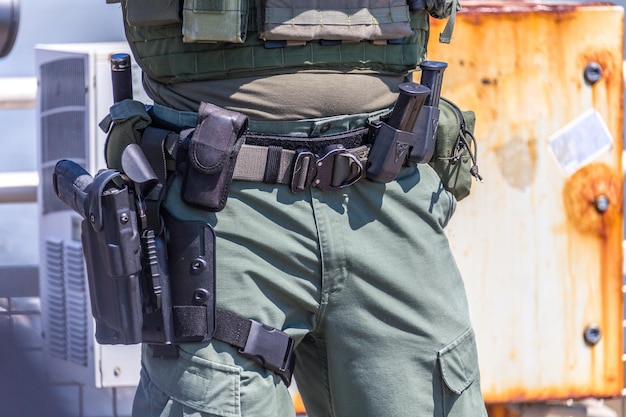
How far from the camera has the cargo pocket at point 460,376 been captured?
1954 mm

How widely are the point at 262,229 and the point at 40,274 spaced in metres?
1.52

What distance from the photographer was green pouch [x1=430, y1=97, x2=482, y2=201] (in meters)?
2.04

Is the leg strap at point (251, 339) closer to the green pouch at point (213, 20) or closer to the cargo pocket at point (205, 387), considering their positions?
the cargo pocket at point (205, 387)

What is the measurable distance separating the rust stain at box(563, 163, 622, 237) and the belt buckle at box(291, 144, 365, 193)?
124 centimetres

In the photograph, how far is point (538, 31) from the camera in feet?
9.30

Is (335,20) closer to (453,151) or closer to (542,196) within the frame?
(453,151)

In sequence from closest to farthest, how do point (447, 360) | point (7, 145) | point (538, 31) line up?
point (447, 360)
point (538, 31)
point (7, 145)

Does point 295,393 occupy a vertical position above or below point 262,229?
below

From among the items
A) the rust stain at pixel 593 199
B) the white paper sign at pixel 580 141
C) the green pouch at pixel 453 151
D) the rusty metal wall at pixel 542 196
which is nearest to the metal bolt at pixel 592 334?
the rusty metal wall at pixel 542 196

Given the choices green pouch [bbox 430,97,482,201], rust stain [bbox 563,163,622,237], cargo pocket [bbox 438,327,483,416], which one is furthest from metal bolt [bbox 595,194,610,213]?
cargo pocket [bbox 438,327,483,416]

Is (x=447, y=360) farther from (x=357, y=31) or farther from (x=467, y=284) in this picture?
(x=467, y=284)

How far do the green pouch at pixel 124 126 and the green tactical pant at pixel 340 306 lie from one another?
13cm

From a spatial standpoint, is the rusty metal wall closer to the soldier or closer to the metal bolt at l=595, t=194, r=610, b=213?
the metal bolt at l=595, t=194, r=610, b=213

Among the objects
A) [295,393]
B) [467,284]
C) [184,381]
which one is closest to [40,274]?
[295,393]
